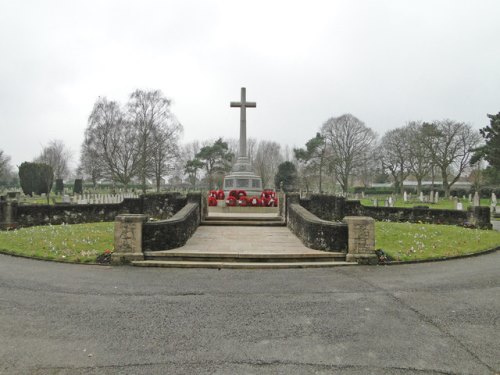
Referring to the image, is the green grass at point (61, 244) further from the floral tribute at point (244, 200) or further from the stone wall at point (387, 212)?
the stone wall at point (387, 212)

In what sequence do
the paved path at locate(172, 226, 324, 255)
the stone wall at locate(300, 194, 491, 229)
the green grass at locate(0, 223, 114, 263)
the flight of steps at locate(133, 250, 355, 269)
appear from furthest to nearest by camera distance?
the stone wall at locate(300, 194, 491, 229), the paved path at locate(172, 226, 324, 255), the green grass at locate(0, 223, 114, 263), the flight of steps at locate(133, 250, 355, 269)

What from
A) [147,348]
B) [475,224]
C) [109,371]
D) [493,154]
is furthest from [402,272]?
[493,154]

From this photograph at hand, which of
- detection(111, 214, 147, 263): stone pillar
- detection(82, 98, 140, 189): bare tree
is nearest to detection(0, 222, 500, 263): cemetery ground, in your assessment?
detection(111, 214, 147, 263): stone pillar

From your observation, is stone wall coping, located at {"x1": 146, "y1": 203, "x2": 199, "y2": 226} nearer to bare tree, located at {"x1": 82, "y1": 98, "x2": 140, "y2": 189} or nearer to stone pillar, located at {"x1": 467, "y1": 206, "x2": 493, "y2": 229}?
stone pillar, located at {"x1": 467, "y1": 206, "x2": 493, "y2": 229}

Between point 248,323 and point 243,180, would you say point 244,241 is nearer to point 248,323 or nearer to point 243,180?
point 248,323

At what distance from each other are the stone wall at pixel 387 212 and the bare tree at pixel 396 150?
3628 centimetres

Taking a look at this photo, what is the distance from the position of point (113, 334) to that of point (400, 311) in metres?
3.93

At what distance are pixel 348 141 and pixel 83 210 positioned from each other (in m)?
43.2

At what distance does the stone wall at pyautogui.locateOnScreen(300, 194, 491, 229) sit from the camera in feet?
51.2

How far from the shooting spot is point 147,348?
3.49 metres

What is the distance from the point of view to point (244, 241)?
32.6ft

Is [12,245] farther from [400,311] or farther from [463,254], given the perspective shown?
[463,254]

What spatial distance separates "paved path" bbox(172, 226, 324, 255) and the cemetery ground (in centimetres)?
235

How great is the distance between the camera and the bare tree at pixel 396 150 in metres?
50.2
